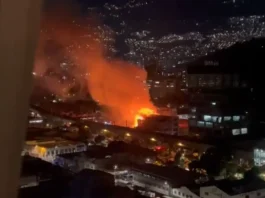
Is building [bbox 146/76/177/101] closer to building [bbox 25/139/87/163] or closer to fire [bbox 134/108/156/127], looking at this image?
fire [bbox 134/108/156/127]

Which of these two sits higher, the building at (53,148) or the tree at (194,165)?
the building at (53,148)

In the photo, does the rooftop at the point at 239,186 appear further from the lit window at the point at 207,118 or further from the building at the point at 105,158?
the lit window at the point at 207,118

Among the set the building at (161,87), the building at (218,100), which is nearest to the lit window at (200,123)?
the building at (218,100)

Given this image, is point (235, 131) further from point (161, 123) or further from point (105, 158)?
point (105, 158)

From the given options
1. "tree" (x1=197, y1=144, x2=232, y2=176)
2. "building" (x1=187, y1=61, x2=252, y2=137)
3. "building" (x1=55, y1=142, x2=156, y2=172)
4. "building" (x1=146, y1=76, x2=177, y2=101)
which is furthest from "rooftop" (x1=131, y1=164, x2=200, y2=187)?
"building" (x1=146, y1=76, x2=177, y2=101)

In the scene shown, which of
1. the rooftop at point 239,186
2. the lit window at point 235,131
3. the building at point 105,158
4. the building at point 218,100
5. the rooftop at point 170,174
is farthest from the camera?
→ the building at point 218,100

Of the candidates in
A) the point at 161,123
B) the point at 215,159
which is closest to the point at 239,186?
the point at 215,159
